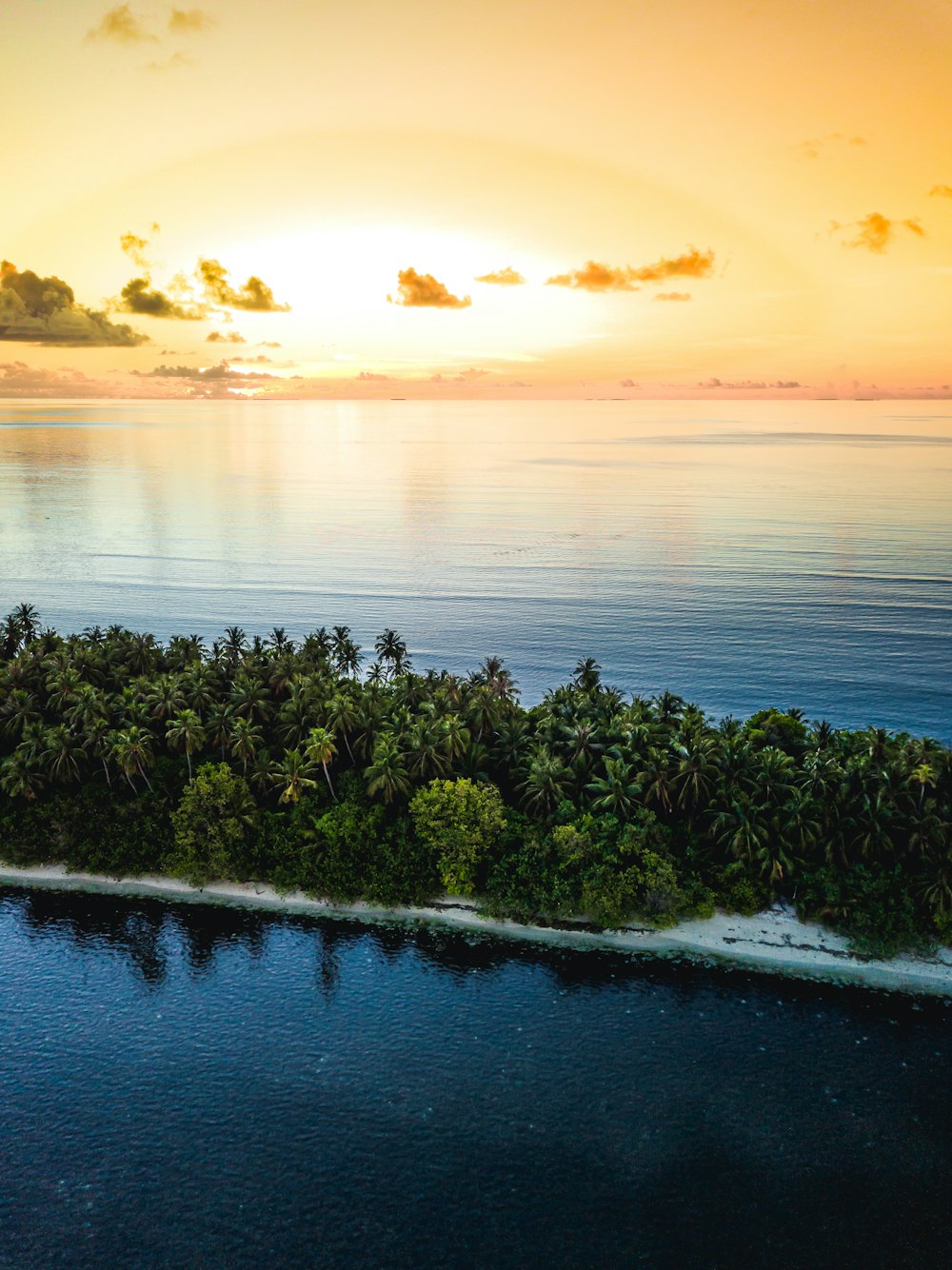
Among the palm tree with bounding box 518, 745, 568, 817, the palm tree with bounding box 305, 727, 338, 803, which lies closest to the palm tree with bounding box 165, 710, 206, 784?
the palm tree with bounding box 305, 727, 338, 803

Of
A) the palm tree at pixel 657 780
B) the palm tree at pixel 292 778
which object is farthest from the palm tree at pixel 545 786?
the palm tree at pixel 292 778

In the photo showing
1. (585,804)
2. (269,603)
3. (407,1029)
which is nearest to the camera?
(407,1029)

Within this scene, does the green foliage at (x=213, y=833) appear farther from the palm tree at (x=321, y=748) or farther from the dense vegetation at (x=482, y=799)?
the palm tree at (x=321, y=748)

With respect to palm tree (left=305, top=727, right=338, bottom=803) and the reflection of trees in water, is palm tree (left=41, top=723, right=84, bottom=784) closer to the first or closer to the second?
the reflection of trees in water

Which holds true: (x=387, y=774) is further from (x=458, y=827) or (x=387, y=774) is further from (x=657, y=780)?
(x=657, y=780)

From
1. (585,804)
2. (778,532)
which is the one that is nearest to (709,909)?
(585,804)

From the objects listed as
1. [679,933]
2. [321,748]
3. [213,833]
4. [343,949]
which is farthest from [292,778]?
[679,933]

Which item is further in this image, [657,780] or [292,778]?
[292,778]

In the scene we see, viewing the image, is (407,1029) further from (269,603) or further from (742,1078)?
(269,603)
